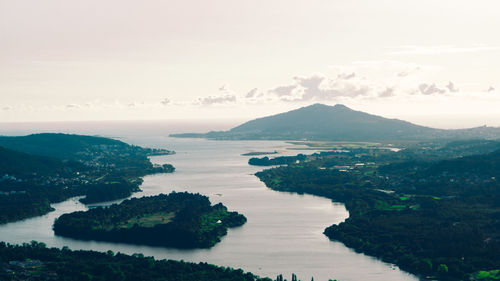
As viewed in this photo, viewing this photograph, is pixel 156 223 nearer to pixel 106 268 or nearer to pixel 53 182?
pixel 106 268

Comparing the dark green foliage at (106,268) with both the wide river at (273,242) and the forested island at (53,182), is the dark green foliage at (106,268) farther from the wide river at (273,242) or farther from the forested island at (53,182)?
the forested island at (53,182)

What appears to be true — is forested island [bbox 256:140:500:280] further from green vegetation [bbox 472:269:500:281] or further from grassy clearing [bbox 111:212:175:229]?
grassy clearing [bbox 111:212:175:229]

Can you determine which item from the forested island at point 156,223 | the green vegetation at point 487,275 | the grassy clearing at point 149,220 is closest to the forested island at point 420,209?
the green vegetation at point 487,275

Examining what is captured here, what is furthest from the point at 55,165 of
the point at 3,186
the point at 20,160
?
the point at 3,186

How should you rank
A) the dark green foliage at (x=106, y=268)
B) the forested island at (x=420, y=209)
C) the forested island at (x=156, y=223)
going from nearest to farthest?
the dark green foliage at (x=106, y=268) → the forested island at (x=420, y=209) → the forested island at (x=156, y=223)

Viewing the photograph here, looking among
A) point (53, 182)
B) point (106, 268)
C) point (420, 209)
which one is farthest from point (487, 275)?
point (53, 182)

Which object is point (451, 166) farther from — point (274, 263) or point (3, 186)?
point (3, 186)
